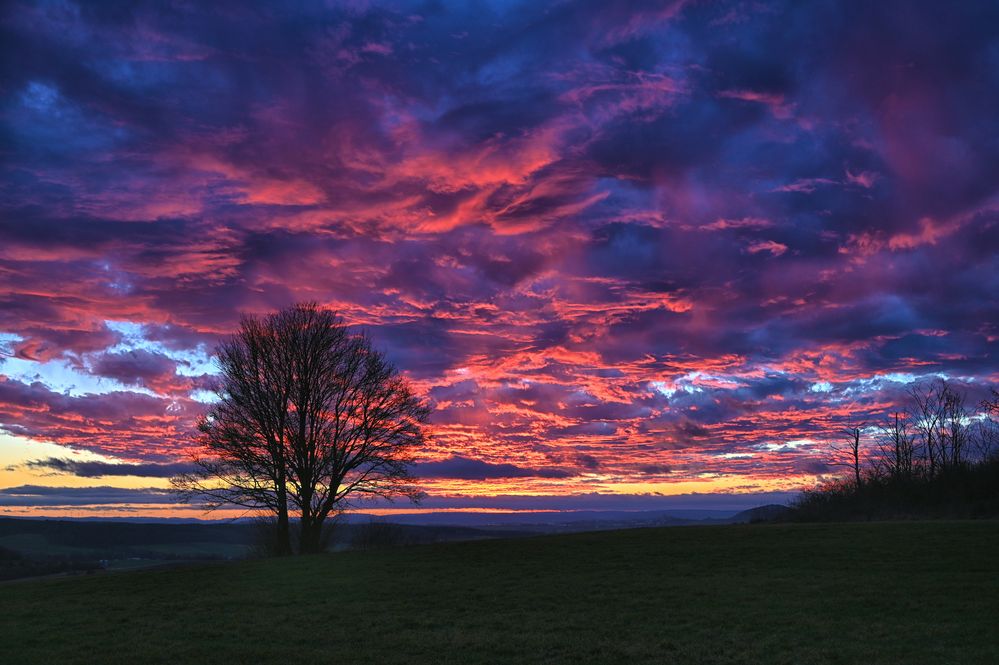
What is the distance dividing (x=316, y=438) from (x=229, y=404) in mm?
6369

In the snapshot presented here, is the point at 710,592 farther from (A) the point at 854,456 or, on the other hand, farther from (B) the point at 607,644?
(A) the point at 854,456

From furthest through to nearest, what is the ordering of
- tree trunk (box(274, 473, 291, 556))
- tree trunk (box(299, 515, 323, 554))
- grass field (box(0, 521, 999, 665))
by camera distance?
tree trunk (box(299, 515, 323, 554)), tree trunk (box(274, 473, 291, 556)), grass field (box(0, 521, 999, 665))

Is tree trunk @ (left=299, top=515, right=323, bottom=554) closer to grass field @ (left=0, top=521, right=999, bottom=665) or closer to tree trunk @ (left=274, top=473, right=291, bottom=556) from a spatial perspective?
tree trunk @ (left=274, top=473, right=291, bottom=556)

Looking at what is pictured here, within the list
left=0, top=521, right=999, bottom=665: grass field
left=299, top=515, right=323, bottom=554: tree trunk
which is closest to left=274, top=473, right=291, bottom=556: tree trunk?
left=299, top=515, right=323, bottom=554: tree trunk

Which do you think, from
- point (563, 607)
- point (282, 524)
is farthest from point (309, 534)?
point (563, 607)

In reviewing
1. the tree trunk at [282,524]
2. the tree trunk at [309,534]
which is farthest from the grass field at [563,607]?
the tree trunk at [309,534]

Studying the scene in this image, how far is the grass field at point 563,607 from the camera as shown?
698 inches

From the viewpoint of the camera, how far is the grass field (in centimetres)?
1773

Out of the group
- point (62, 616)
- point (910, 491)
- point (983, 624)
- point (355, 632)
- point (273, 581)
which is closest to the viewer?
point (983, 624)

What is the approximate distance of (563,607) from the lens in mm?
23781

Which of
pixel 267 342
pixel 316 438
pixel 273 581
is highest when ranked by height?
pixel 267 342

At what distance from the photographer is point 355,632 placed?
21.0 m

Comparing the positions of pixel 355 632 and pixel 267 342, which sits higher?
pixel 267 342

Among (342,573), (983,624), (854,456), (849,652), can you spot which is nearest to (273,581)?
(342,573)
